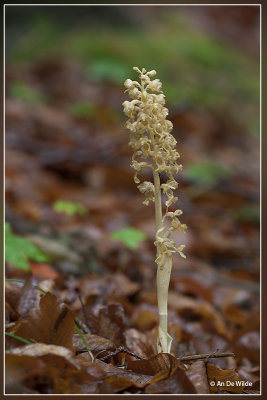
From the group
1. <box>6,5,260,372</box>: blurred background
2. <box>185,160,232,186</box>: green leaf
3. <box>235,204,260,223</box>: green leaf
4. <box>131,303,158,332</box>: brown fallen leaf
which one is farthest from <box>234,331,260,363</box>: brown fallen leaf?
<box>185,160,232,186</box>: green leaf

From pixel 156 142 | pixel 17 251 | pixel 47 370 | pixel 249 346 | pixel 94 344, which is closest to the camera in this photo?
pixel 47 370

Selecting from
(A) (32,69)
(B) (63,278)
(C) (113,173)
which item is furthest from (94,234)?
(A) (32,69)

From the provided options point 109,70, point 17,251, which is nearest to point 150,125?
point 17,251

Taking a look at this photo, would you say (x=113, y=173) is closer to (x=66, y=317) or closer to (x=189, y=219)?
(x=189, y=219)

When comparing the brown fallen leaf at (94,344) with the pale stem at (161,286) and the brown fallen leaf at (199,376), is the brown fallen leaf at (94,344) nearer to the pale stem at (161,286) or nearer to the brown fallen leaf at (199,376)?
the pale stem at (161,286)

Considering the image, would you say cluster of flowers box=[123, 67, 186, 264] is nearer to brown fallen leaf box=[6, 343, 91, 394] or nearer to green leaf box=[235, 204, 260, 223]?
brown fallen leaf box=[6, 343, 91, 394]

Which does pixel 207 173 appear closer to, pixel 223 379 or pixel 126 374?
pixel 223 379

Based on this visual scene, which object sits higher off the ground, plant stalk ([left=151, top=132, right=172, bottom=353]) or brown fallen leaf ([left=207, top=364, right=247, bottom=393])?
plant stalk ([left=151, top=132, right=172, bottom=353])
